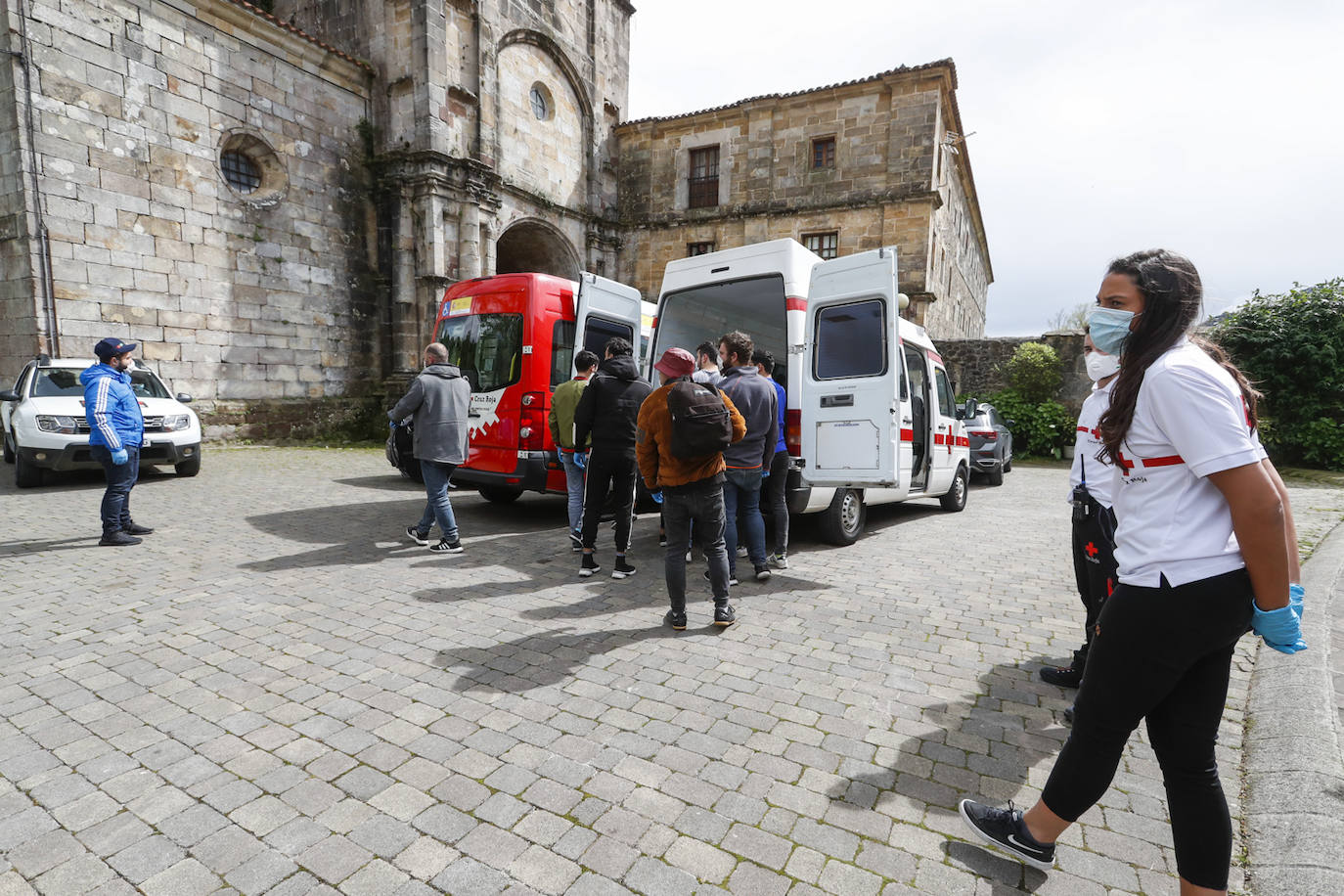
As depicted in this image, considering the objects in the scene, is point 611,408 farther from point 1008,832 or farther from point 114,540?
point 114,540

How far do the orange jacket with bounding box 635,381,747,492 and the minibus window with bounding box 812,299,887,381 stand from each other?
203cm

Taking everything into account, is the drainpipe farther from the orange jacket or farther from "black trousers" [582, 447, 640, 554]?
the orange jacket

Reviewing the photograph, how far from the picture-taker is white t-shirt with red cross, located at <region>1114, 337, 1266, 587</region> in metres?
1.54

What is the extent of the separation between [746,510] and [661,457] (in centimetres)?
135

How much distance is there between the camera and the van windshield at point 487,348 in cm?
744

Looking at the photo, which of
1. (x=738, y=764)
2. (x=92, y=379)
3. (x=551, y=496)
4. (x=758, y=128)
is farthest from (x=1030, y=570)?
(x=758, y=128)

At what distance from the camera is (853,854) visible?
2.12 metres

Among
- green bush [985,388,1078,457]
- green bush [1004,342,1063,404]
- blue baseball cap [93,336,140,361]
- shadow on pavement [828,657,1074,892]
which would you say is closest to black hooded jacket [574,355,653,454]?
shadow on pavement [828,657,1074,892]

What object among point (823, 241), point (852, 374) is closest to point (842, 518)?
point (852, 374)

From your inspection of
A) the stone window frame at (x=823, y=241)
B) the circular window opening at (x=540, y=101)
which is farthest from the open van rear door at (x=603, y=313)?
the circular window opening at (x=540, y=101)

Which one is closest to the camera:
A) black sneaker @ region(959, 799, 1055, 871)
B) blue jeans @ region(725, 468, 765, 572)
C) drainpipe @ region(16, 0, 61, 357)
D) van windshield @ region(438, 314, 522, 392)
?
black sneaker @ region(959, 799, 1055, 871)

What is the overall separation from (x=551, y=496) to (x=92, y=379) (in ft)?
16.8

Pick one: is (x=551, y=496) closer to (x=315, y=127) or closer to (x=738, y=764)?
(x=738, y=764)

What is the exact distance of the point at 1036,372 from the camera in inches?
642
